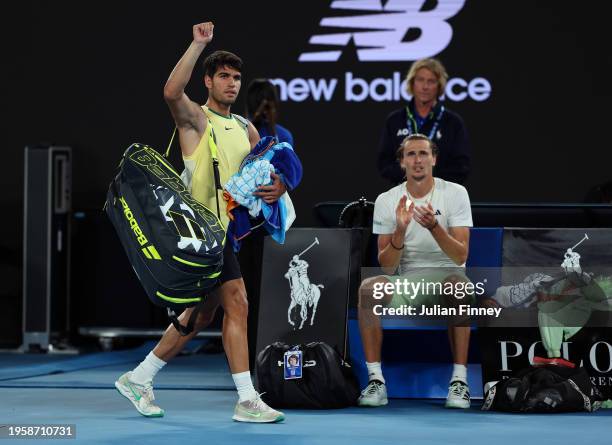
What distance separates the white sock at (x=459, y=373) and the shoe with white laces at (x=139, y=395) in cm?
149

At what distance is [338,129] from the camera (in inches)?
364

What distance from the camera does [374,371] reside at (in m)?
5.92

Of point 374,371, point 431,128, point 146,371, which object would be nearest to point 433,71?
point 431,128

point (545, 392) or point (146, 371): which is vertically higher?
point (146, 371)

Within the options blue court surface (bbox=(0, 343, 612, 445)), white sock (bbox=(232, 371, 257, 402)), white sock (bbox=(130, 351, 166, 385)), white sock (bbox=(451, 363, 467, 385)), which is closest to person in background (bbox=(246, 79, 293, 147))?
blue court surface (bbox=(0, 343, 612, 445))

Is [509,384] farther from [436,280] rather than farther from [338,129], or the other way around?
[338,129]

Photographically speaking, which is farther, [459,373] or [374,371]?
[374,371]

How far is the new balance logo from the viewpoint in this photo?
9.05 m

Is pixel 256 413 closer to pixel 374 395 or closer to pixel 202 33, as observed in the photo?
pixel 374 395

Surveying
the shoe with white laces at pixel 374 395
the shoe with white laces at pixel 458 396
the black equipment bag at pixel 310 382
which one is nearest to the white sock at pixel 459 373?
the shoe with white laces at pixel 458 396

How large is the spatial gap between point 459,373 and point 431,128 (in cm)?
172

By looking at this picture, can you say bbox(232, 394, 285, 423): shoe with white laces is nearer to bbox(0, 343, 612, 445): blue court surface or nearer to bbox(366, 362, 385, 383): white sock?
bbox(0, 343, 612, 445): blue court surface

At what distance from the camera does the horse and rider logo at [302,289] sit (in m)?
6.18

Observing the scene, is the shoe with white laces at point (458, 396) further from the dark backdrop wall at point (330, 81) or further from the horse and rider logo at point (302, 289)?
the dark backdrop wall at point (330, 81)
